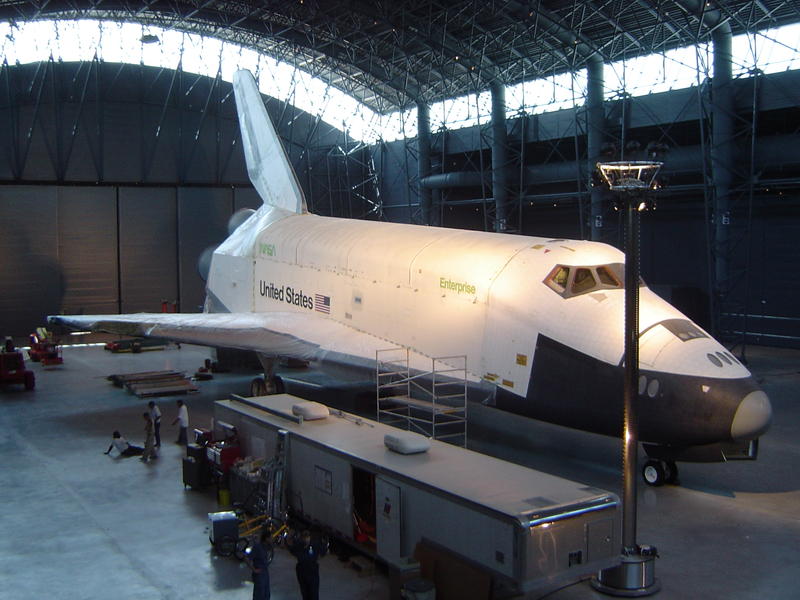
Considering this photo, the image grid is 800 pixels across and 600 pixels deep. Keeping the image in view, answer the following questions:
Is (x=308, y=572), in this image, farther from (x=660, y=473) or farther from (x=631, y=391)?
(x=660, y=473)

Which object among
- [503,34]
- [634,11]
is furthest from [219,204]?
[634,11]

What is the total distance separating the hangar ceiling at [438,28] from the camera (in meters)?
21.2

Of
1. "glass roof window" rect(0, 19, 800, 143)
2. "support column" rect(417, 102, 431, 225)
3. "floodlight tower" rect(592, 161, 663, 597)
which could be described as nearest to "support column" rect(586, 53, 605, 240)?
"glass roof window" rect(0, 19, 800, 143)

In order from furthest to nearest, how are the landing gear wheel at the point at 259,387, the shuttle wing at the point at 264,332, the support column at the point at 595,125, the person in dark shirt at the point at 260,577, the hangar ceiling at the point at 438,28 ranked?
1. the support column at the point at 595,125
2. the hangar ceiling at the point at 438,28
3. the landing gear wheel at the point at 259,387
4. the shuttle wing at the point at 264,332
5. the person in dark shirt at the point at 260,577

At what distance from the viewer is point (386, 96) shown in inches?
1251

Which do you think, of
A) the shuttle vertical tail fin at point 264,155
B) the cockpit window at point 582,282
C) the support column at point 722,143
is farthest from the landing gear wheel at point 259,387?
the support column at point 722,143

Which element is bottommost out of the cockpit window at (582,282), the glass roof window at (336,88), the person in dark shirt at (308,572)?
the person in dark shirt at (308,572)

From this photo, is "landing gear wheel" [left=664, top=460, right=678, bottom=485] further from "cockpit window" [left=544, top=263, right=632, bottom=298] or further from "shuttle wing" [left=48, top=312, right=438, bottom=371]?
"shuttle wing" [left=48, top=312, right=438, bottom=371]

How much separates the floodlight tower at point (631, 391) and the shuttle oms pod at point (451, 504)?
553mm

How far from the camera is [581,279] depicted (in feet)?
32.0

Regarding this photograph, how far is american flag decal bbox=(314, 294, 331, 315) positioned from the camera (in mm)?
13312

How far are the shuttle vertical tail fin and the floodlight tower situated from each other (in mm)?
10595

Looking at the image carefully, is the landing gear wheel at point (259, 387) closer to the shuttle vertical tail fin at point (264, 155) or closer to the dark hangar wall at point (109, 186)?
the shuttle vertical tail fin at point (264, 155)

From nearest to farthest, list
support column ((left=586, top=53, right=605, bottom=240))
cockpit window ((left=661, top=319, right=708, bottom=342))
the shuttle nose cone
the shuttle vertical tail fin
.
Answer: the shuttle nose cone
cockpit window ((left=661, top=319, right=708, bottom=342))
the shuttle vertical tail fin
support column ((left=586, top=53, right=605, bottom=240))
